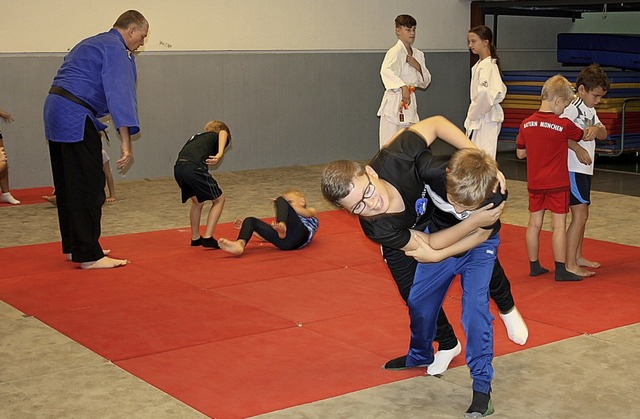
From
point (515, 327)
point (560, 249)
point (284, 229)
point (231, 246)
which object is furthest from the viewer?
point (284, 229)

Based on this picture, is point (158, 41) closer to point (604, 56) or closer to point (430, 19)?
point (430, 19)

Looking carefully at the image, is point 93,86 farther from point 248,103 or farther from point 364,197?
point 248,103

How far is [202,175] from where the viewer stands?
6.70 metres

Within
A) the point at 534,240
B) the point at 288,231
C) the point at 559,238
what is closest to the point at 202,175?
the point at 288,231

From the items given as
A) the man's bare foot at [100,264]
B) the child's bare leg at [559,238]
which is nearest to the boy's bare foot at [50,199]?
the man's bare foot at [100,264]

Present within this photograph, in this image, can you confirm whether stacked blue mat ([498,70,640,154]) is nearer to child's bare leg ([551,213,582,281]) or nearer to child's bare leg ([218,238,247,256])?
child's bare leg ([551,213,582,281])

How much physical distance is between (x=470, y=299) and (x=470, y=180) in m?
0.58

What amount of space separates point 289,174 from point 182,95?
1554mm

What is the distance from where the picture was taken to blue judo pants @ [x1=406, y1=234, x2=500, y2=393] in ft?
11.7

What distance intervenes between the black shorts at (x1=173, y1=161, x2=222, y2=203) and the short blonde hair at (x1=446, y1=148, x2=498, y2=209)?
142 inches

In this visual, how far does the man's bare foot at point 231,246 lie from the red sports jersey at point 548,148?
203cm

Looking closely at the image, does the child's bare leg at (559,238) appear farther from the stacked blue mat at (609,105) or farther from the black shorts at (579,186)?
the stacked blue mat at (609,105)

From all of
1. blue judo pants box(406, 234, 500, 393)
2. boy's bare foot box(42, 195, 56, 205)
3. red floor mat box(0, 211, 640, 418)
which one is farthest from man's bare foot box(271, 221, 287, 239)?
boy's bare foot box(42, 195, 56, 205)

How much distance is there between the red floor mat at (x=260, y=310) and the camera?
409cm
